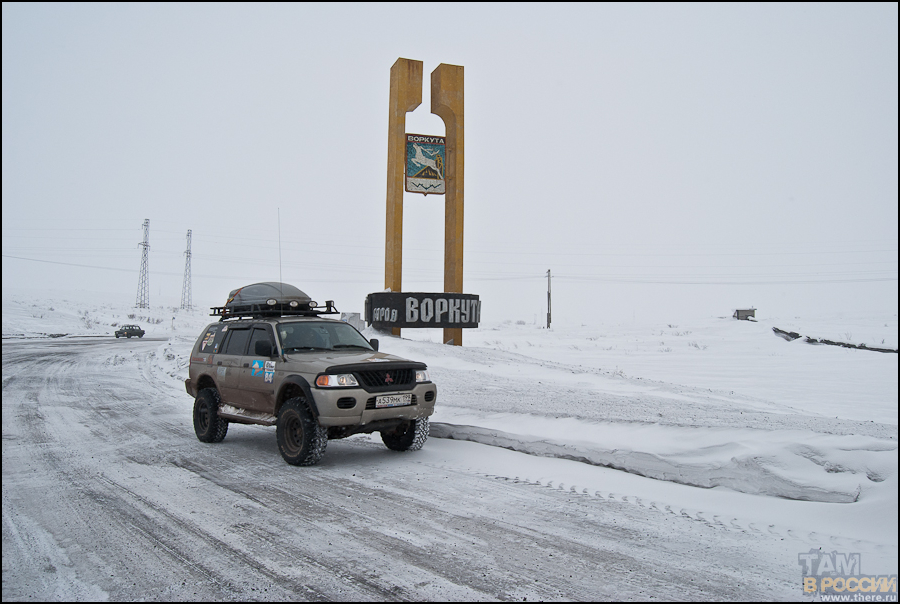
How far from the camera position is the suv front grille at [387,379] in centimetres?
725

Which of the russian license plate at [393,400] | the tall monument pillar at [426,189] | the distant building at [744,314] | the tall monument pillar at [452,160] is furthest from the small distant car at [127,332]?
the distant building at [744,314]

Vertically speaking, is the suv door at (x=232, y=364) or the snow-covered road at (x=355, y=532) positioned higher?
the suv door at (x=232, y=364)

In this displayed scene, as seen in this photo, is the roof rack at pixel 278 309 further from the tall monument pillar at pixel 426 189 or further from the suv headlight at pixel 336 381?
the tall monument pillar at pixel 426 189

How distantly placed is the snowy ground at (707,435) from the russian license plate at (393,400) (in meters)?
1.07

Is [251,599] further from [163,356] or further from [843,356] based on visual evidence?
[843,356]

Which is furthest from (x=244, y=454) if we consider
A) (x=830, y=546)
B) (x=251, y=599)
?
(x=830, y=546)

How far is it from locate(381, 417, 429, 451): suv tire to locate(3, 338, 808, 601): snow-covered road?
18 cm

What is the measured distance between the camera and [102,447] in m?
8.28

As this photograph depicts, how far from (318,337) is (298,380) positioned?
1337mm

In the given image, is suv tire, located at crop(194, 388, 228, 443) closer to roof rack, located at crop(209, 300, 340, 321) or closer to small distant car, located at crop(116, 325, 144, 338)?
roof rack, located at crop(209, 300, 340, 321)

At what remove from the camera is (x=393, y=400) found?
7363 mm

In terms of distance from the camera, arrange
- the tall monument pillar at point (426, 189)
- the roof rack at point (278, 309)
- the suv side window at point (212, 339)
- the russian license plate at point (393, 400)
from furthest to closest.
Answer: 1. the tall monument pillar at point (426, 189)
2. the suv side window at point (212, 339)
3. the roof rack at point (278, 309)
4. the russian license plate at point (393, 400)

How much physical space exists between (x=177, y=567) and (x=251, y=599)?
2.69 ft

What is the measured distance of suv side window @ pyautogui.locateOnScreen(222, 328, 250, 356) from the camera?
873cm
